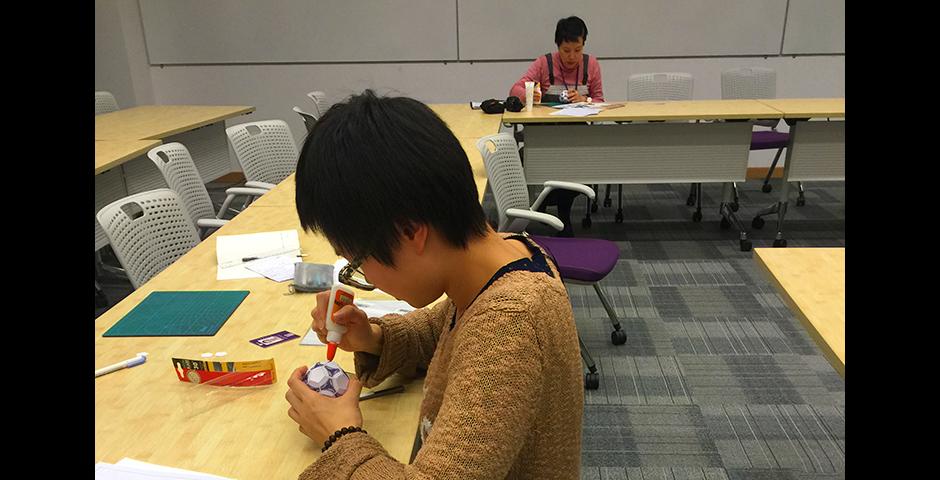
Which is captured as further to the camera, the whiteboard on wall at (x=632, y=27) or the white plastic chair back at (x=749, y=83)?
the whiteboard on wall at (x=632, y=27)

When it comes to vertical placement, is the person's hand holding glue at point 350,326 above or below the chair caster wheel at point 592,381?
above

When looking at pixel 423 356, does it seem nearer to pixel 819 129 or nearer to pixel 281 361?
pixel 281 361

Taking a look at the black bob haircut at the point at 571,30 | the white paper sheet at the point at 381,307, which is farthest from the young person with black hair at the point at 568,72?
the white paper sheet at the point at 381,307

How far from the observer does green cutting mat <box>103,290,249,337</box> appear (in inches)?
51.7

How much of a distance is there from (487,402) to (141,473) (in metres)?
0.57

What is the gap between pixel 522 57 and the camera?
5207 millimetres

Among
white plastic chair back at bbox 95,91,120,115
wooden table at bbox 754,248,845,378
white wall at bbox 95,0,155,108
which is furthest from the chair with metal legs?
white wall at bbox 95,0,155,108

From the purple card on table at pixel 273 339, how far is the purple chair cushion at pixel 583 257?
1067 mm

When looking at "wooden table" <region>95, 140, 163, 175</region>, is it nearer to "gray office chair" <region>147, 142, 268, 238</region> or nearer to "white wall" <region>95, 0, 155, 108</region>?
"gray office chair" <region>147, 142, 268, 238</region>

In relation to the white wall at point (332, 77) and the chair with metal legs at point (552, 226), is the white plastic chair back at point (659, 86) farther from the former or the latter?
the chair with metal legs at point (552, 226)

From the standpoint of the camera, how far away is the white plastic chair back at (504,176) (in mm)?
2504

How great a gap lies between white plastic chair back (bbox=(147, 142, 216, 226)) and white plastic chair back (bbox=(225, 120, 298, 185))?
0.39 m

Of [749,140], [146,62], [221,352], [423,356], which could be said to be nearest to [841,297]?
[423,356]

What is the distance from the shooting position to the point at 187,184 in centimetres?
259
